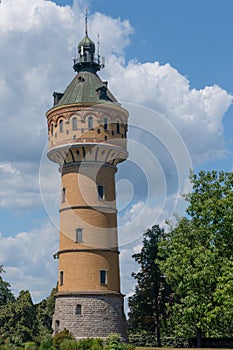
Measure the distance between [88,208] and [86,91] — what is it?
8.35 meters

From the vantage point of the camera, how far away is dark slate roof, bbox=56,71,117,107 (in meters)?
40.0

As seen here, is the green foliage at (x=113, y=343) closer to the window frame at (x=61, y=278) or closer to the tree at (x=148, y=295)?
the window frame at (x=61, y=278)

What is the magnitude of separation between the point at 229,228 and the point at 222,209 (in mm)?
1021

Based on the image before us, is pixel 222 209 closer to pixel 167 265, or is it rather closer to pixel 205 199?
pixel 205 199

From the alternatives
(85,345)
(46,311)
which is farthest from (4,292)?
(85,345)

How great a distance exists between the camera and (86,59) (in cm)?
4281

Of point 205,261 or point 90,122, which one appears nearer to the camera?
point 205,261

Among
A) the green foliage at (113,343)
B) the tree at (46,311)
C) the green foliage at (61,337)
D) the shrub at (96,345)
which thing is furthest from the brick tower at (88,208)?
the tree at (46,311)

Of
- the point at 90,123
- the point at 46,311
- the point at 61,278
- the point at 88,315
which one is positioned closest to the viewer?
the point at 88,315

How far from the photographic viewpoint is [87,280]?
3691cm

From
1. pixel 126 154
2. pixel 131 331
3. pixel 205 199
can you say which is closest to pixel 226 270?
pixel 205 199

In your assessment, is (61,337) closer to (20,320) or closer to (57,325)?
(57,325)

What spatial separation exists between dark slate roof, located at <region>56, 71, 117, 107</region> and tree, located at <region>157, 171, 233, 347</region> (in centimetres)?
1138

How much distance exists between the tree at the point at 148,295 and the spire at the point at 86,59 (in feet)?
43.9
